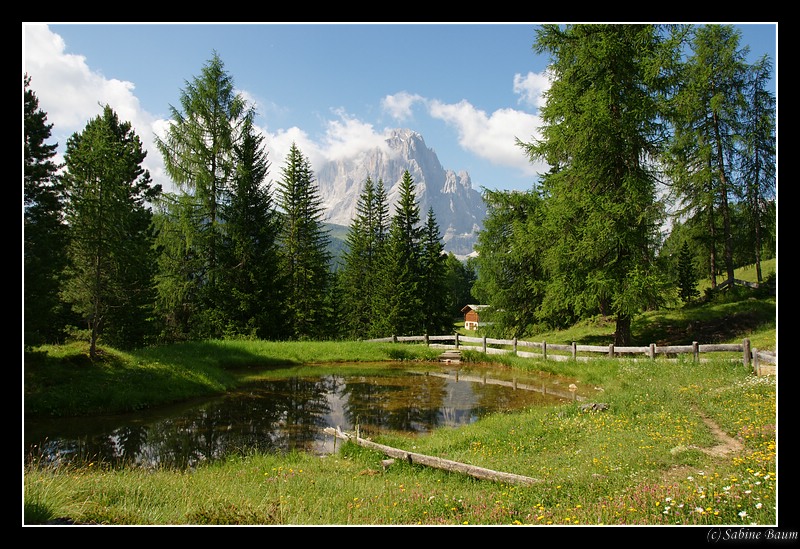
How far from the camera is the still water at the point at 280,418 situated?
1109cm

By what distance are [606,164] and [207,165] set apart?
24447mm

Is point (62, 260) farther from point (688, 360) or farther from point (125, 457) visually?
point (688, 360)

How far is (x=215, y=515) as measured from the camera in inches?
215

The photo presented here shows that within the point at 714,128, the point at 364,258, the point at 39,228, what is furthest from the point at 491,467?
the point at 364,258

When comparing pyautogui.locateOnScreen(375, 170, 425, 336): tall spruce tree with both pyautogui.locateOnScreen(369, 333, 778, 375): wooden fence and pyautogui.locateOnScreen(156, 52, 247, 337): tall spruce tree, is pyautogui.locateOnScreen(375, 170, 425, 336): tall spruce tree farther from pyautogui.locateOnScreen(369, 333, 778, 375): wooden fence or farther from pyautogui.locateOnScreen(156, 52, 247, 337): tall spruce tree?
pyautogui.locateOnScreen(156, 52, 247, 337): tall spruce tree

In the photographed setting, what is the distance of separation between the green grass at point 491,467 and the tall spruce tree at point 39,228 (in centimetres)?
221

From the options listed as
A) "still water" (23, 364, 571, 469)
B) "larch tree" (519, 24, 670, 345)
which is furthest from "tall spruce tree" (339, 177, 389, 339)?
"larch tree" (519, 24, 670, 345)

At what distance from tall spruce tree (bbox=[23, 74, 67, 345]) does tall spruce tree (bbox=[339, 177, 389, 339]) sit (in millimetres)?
30723

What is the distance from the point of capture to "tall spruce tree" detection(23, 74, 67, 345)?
13.5 m

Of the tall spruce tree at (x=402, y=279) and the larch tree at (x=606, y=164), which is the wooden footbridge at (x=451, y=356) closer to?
the larch tree at (x=606, y=164)

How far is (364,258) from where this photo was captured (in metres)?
48.9
